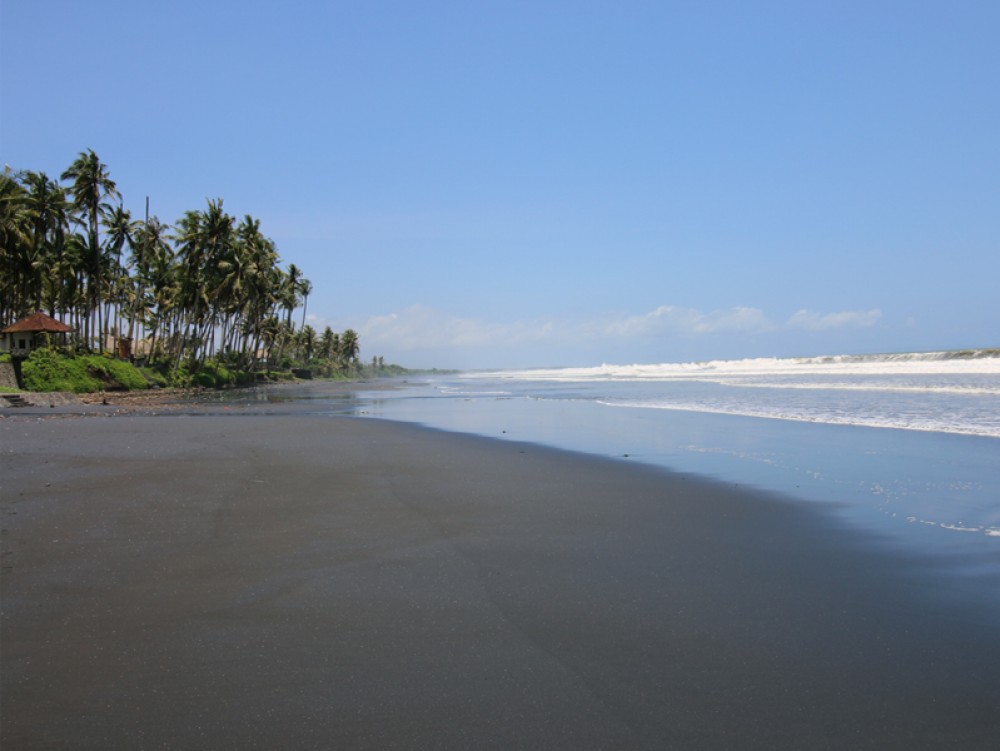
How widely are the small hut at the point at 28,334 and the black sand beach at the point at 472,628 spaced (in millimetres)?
34014

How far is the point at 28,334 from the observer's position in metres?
36.8

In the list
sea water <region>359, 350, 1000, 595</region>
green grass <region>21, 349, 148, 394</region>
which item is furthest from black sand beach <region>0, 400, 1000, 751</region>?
green grass <region>21, 349, 148, 394</region>

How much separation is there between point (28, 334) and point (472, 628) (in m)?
41.0

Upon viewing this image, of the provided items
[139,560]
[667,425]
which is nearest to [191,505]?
[139,560]

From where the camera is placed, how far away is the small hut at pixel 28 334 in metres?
36.2

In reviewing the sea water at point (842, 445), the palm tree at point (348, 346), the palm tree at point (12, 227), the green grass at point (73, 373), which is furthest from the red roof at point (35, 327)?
the palm tree at point (348, 346)

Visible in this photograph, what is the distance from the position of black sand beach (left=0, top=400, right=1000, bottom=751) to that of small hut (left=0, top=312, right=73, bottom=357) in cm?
3401

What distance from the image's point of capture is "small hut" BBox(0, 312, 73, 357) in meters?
36.2

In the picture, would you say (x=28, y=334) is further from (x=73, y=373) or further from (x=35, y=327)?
(x=73, y=373)

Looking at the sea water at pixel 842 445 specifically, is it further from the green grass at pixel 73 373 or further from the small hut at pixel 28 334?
the small hut at pixel 28 334

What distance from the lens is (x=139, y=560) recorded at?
5.24 m

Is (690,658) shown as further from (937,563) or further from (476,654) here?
(937,563)

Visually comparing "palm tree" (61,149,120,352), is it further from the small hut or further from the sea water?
the sea water

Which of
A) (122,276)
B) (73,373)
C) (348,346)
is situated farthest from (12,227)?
(348,346)
